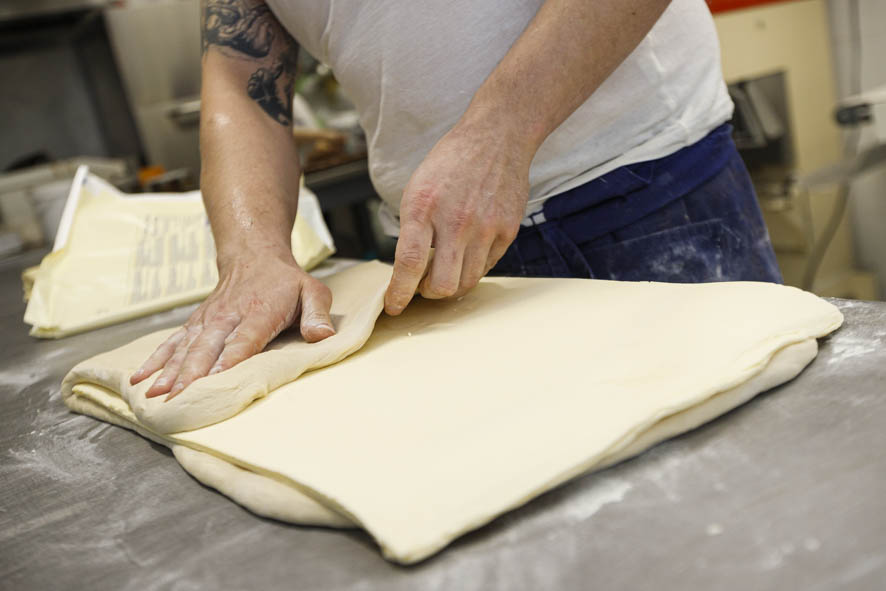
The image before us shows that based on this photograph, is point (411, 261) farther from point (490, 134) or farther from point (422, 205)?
point (490, 134)

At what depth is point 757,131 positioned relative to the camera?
3223 mm

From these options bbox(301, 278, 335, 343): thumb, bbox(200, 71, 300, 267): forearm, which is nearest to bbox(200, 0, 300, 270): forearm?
bbox(200, 71, 300, 267): forearm

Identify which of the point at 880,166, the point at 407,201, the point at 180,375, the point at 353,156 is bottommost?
the point at 880,166

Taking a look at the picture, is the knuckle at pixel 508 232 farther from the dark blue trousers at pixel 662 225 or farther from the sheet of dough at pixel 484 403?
the dark blue trousers at pixel 662 225

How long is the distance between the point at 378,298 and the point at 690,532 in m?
0.52

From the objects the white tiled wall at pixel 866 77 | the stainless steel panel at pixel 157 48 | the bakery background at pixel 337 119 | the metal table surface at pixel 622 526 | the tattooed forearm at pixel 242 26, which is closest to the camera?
the metal table surface at pixel 622 526

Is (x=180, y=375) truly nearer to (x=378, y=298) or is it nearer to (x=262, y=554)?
(x=378, y=298)

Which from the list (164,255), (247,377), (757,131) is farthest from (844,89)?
A: (247,377)

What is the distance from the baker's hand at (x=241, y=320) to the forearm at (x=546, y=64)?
0.98 feet

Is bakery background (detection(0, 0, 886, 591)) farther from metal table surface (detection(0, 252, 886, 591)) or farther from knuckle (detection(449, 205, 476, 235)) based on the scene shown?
knuckle (detection(449, 205, 476, 235))

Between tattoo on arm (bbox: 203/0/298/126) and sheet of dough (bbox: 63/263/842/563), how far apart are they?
0.58 metres

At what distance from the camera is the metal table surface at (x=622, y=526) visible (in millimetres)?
471

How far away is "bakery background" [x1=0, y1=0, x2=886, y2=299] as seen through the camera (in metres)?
3.21

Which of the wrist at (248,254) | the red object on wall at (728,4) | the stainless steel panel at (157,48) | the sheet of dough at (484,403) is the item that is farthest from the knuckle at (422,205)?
the stainless steel panel at (157,48)
